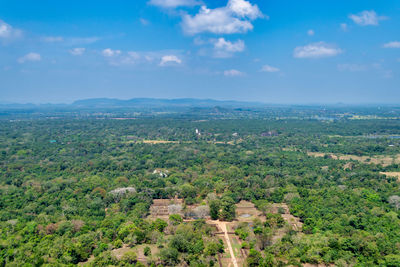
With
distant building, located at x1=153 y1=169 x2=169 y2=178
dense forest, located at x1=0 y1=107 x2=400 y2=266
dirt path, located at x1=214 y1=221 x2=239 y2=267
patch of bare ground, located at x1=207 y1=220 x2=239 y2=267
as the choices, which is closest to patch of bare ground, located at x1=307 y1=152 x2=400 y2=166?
dense forest, located at x1=0 y1=107 x2=400 y2=266

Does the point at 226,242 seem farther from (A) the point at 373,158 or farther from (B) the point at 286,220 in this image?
(A) the point at 373,158

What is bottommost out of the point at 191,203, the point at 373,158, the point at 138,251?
the point at 138,251

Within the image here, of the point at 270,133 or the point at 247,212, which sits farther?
the point at 270,133

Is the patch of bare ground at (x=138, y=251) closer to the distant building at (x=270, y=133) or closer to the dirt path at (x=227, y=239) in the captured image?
the dirt path at (x=227, y=239)

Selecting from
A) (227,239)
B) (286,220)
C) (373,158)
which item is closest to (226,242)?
(227,239)

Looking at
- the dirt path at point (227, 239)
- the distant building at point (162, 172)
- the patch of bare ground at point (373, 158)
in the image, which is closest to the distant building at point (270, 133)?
the patch of bare ground at point (373, 158)

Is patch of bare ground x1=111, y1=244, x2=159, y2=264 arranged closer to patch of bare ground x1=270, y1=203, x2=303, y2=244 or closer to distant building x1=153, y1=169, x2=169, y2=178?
patch of bare ground x1=270, y1=203, x2=303, y2=244

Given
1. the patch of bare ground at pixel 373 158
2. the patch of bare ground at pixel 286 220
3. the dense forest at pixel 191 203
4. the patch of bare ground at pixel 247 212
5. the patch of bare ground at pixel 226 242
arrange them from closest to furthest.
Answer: the dense forest at pixel 191 203, the patch of bare ground at pixel 226 242, the patch of bare ground at pixel 286 220, the patch of bare ground at pixel 247 212, the patch of bare ground at pixel 373 158

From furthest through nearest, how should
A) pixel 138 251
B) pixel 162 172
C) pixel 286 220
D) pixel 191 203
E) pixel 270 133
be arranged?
pixel 270 133, pixel 162 172, pixel 191 203, pixel 286 220, pixel 138 251

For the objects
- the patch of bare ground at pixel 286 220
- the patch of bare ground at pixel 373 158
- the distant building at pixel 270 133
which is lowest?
the patch of bare ground at pixel 286 220
